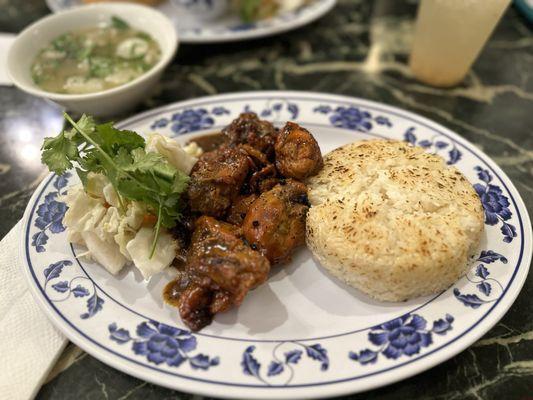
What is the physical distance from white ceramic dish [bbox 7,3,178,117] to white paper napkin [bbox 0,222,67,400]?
159 centimetres

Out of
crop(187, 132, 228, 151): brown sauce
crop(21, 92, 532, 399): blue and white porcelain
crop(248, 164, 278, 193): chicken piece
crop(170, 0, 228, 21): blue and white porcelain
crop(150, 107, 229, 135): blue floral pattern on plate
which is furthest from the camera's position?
crop(170, 0, 228, 21): blue and white porcelain

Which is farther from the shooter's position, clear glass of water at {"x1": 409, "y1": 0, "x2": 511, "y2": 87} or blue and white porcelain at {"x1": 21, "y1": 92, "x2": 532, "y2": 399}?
clear glass of water at {"x1": 409, "y1": 0, "x2": 511, "y2": 87}

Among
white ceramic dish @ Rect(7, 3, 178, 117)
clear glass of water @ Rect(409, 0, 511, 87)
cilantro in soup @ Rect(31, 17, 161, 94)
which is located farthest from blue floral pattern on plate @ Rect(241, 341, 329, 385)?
clear glass of water @ Rect(409, 0, 511, 87)

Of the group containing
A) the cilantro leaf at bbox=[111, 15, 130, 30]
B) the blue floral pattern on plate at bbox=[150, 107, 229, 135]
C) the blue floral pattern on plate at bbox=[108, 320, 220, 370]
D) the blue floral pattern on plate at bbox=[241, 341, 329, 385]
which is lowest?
the blue floral pattern on plate at bbox=[108, 320, 220, 370]

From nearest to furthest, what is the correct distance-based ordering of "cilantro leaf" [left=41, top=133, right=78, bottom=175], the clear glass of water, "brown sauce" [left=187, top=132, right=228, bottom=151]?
"cilantro leaf" [left=41, top=133, right=78, bottom=175] < "brown sauce" [left=187, top=132, right=228, bottom=151] < the clear glass of water

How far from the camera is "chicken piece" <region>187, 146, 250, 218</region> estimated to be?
9.72 feet

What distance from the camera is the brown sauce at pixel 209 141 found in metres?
3.80

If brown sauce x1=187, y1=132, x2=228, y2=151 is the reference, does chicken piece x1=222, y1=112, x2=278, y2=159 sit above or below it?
above

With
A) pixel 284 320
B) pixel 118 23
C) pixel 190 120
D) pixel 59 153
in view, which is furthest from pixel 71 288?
pixel 118 23

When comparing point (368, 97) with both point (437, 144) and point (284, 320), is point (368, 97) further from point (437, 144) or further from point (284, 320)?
point (284, 320)

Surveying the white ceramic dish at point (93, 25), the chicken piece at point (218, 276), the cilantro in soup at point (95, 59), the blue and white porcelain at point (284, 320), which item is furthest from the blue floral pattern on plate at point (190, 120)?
the chicken piece at point (218, 276)

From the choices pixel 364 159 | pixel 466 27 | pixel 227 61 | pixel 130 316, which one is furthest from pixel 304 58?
pixel 130 316

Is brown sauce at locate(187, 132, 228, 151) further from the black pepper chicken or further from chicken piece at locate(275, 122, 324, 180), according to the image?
chicken piece at locate(275, 122, 324, 180)

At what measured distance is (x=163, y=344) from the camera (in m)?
2.52
